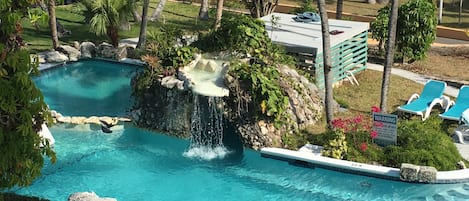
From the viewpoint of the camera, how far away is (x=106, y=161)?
57.3 ft

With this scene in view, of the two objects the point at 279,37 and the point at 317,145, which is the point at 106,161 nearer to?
the point at 317,145

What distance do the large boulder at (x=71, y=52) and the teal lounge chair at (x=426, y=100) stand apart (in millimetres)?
13139

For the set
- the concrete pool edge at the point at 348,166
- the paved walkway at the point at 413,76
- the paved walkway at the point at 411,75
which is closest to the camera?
the concrete pool edge at the point at 348,166

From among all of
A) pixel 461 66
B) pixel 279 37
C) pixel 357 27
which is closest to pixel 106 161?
pixel 279 37

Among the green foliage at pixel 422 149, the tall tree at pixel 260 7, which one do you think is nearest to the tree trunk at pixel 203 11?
the tall tree at pixel 260 7

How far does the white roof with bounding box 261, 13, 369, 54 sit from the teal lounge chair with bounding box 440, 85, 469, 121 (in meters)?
4.28

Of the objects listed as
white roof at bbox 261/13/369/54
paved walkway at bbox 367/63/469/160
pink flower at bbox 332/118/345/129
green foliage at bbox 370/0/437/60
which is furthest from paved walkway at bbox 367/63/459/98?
pink flower at bbox 332/118/345/129

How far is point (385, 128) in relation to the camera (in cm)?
1714

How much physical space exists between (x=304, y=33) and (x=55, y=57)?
9.74 metres

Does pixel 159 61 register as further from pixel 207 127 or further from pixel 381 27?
pixel 381 27

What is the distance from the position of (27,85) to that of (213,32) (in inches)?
416

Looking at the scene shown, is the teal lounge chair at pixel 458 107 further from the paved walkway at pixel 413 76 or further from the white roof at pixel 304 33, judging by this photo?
the white roof at pixel 304 33

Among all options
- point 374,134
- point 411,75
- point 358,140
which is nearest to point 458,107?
point 374,134

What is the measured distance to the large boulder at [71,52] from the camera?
1069 inches
